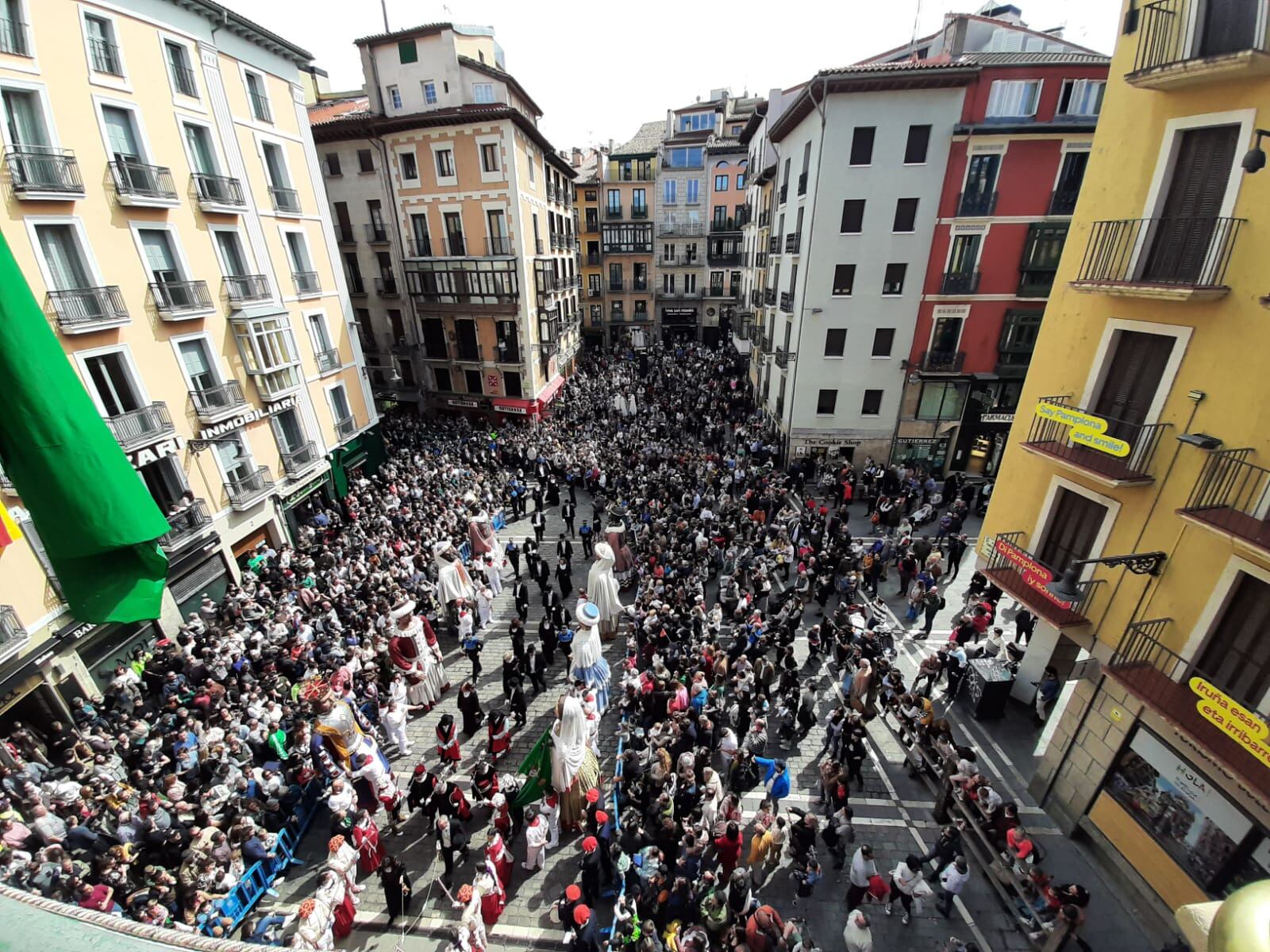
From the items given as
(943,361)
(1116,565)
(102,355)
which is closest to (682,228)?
(943,361)

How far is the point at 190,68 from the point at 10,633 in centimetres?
1588

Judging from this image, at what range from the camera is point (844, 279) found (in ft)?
70.9

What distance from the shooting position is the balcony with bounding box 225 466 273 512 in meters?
16.8

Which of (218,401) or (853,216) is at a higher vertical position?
(853,216)

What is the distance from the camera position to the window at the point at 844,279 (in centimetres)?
2142

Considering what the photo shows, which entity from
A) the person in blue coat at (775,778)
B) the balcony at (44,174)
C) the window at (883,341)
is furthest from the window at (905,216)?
the balcony at (44,174)

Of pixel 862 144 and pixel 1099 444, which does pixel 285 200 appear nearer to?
pixel 862 144

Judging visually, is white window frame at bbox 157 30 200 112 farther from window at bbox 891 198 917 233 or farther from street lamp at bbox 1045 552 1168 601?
street lamp at bbox 1045 552 1168 601

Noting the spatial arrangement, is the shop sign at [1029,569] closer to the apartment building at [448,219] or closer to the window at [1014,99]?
the window at [1014,99]

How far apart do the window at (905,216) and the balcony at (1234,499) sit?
15.9 metres

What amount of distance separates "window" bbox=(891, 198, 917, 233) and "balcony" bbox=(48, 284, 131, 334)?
2458cm

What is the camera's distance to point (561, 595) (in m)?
16.2

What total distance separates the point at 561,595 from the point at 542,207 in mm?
24954

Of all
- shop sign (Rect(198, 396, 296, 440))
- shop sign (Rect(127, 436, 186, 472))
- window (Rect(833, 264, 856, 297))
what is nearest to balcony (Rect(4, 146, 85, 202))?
shop sign (Rect(127, 436, 186, 472))
